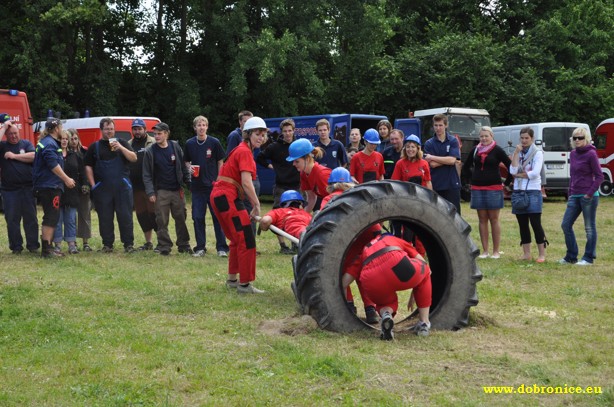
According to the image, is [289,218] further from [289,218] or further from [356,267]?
[356,267]

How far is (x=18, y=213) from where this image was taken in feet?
37.9

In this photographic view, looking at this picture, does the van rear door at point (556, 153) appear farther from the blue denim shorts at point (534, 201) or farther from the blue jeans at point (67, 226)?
the blue jeans at point (67, 226)

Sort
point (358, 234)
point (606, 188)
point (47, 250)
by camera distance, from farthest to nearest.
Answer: point (606, 188) → point (47, 250) → point (358, 234)

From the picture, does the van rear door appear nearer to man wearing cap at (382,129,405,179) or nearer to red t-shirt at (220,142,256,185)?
man wearing cap at (382,129,405,179)

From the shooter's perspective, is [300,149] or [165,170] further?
[165,170]

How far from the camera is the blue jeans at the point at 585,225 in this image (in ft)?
34.4

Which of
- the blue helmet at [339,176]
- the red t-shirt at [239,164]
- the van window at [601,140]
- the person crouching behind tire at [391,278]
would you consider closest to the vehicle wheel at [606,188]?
the van window at [601,140]

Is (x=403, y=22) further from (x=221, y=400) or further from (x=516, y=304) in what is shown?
(x=221, y=400)

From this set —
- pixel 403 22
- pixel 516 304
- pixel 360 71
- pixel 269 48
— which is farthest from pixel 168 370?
pixel 403 22

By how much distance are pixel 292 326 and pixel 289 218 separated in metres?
1.75

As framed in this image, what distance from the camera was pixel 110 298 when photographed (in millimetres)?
7910

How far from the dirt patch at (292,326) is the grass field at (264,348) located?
2 centimetres

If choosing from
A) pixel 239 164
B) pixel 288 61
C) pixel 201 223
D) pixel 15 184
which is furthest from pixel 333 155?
pixel 288 61

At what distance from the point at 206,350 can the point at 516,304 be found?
3.39 metres
